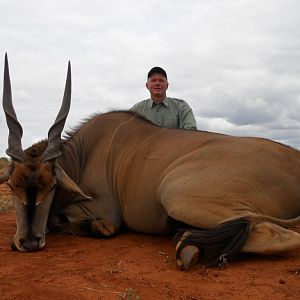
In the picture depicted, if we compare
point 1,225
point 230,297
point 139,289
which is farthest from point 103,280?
point 1,225

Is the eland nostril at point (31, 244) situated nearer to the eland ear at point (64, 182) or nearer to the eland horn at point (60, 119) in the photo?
the eland ear at point (64, 182)

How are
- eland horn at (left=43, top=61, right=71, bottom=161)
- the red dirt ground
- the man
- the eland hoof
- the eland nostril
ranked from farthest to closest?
the man
eland horn at (left=43, top=61, right=71, bottom=161)
the eland nostril
the eland hoof
the red dirt ground

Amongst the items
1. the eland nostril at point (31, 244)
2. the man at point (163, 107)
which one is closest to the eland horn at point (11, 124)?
the eland nostril at point (31, 244)

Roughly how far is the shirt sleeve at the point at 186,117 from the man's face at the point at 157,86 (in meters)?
0.37

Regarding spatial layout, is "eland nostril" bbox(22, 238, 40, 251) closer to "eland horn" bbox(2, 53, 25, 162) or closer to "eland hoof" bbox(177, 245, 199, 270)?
"eland horn" bbox(2, 53, 25, 162)

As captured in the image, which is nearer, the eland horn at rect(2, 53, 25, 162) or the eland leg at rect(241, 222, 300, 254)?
the eland leg at rect(241, 222, 300, 254)

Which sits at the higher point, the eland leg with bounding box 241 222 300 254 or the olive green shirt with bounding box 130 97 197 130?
the olive green shirt with bounding box 130 97 197 130

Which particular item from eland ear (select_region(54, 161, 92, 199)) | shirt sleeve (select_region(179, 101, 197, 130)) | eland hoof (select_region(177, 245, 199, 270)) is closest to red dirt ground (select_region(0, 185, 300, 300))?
eland hoof (select_region(177, 245, 199, 270))

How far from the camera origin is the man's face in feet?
25.6

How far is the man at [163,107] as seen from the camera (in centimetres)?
780

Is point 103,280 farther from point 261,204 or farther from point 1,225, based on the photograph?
point 1,225

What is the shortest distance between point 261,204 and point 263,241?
417 millimetres

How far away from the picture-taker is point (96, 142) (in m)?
5.58

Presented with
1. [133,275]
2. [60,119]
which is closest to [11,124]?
[60,119]
